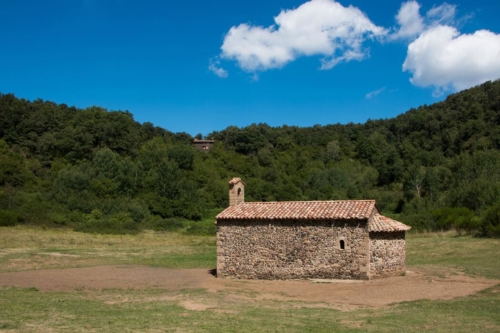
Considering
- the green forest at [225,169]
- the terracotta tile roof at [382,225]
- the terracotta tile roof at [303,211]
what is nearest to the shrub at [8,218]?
the green forest at [225,169]

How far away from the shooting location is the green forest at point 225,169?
52781mm

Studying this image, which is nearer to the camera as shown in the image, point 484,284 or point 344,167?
point 484,284

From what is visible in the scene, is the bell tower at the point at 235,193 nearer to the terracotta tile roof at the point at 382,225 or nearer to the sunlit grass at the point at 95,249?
the sunlit grass at the point at 95,249

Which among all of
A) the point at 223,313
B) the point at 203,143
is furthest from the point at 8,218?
the point at 203,143

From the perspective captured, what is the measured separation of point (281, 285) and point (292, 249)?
1.81 metres

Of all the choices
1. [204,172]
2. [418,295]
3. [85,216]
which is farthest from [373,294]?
[204,172]

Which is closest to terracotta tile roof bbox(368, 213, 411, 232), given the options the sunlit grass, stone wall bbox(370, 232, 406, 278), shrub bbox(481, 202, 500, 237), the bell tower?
stone wall bbox(370, 232, 406, 278)

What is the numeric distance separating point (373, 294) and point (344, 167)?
3043 inches

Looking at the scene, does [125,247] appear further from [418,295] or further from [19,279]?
[418,295]

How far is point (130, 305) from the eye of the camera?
14961mm

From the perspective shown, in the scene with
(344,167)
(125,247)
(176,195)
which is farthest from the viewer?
(344,167)

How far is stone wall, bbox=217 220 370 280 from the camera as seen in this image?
19.8 m

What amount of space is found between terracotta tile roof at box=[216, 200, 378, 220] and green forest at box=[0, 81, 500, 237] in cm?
2024

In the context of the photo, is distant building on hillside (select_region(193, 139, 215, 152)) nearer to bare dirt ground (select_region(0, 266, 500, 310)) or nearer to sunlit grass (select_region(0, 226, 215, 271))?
sunlit grass (select_region(0, 226, 215, 271))
